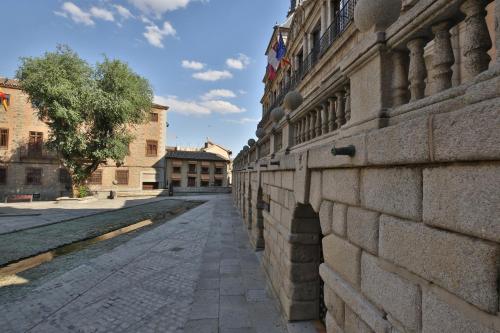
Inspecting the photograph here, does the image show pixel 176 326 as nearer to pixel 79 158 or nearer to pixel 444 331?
pixel 444 331

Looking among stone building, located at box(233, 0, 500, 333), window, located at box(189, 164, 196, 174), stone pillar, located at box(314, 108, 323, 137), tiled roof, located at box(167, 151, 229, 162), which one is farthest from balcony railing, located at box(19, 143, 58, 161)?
stone building, located at box(233, 0, 500, 333)

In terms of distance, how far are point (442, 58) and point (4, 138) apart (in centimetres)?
3719

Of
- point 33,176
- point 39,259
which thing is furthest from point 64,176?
point 39,259

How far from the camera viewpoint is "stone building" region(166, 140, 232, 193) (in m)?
37.5

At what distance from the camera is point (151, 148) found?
34.2 meters

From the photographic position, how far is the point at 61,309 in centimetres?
502

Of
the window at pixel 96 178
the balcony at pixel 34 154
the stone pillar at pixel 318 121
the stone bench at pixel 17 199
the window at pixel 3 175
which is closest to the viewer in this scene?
the stone pillar at pixel 318 121

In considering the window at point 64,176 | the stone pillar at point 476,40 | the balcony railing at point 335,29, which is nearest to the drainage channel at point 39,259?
the stone pillar at point 476,40

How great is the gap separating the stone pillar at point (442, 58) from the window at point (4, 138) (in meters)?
36.7

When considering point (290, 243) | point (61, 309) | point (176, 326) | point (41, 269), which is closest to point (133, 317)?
point (176, 326)

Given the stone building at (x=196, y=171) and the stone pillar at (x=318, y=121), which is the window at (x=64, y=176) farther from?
the stone pillar at (x=318, y=121)

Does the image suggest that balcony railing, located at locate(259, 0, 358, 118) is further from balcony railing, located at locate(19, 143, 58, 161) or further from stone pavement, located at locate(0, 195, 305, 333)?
balcony railing, located at locate(19, 143, 58, 161)

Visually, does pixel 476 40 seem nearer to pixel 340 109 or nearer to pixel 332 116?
pixel 340 109

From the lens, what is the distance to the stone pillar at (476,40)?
4.93ft
